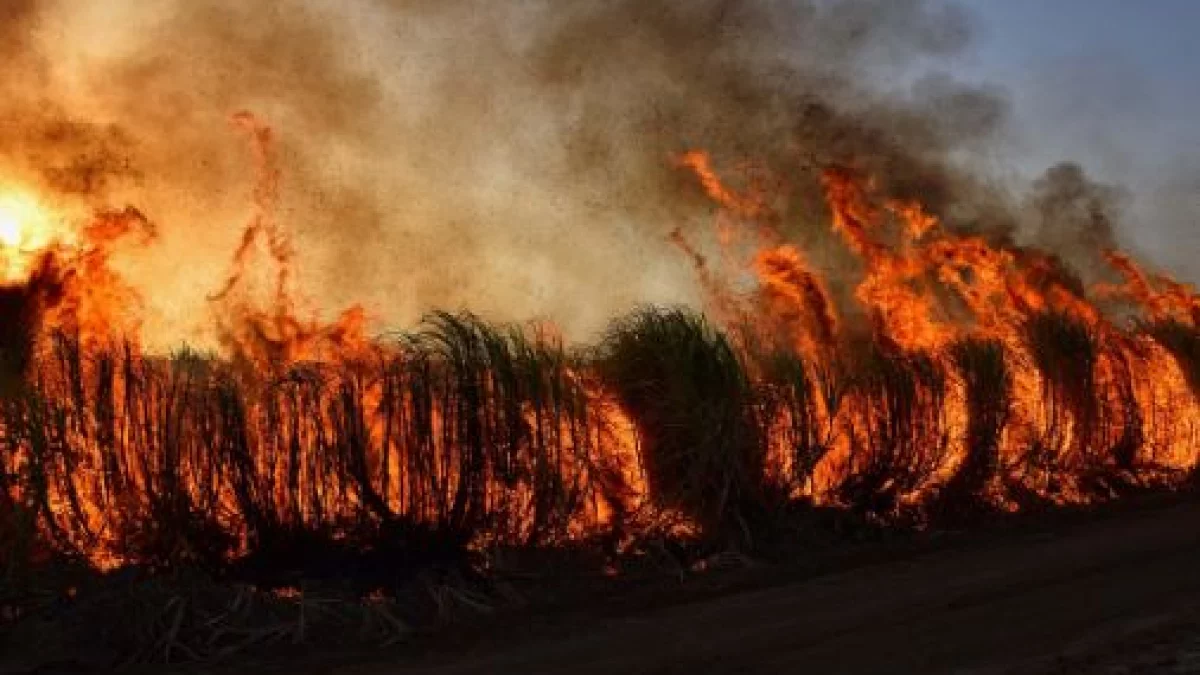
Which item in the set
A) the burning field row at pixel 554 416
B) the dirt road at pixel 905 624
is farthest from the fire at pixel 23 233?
the dirt road at pixel 905 624

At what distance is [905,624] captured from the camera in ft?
23.3

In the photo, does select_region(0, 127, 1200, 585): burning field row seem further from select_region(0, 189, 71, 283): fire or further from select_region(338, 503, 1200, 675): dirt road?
select_region(338, 503, 1200, 675): dirt road

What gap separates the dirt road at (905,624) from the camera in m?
6.34

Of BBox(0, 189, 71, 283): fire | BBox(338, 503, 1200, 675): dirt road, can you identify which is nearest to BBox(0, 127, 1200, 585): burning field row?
BBox(0, 189, 71, 283): fire

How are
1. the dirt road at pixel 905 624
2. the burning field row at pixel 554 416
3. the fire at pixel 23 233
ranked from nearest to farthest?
the dirt road at pixel 905 624
the burning field row at pixel 554 416
the fire at pixel 23 233

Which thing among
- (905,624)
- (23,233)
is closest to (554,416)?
(905,624)

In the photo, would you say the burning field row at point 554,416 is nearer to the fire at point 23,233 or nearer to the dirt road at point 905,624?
the fire at point 23,233

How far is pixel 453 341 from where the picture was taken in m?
8.82

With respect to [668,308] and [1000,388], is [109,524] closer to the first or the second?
[668,308]

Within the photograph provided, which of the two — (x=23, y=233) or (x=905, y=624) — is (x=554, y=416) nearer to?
(x=905, y=624)

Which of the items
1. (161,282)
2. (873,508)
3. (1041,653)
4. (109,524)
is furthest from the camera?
(161,282)

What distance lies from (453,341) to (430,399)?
512 millimetres

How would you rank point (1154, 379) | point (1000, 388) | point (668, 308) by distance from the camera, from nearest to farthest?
point (668, 308)
point (1000, 388)
point (1154, 379)

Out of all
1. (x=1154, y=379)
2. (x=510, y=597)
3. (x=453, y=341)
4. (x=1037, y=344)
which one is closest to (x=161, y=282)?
(x=453, y=341)
